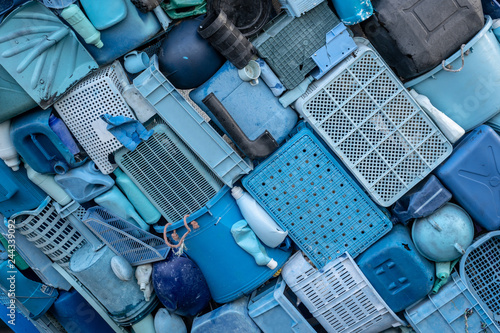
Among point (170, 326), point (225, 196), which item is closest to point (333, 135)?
point (225, 196)

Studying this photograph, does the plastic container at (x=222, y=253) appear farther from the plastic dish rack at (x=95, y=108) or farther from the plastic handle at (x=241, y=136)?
the plastic dish rack at (x=95, y=108)

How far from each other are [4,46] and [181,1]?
0.87 meters

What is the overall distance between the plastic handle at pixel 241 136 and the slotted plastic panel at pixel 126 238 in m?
0.73

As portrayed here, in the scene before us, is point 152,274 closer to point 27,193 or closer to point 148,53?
point 27,193

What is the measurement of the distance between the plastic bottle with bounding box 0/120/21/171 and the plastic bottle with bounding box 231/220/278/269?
1.22 meters

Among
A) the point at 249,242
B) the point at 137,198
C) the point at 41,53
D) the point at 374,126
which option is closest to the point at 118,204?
the point at 137,198

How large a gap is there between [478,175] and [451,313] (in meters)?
0.75

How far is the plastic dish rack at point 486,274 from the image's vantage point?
2.34m

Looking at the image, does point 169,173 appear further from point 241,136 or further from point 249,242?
point 249,242

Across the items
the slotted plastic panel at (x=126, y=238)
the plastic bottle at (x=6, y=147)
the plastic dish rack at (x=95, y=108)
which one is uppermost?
the plastic bottle at (x=6, y=147)

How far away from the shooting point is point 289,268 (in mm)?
2486

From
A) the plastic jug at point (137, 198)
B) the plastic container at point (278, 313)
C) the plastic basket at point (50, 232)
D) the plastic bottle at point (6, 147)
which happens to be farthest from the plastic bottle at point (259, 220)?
the plastic bottle at point (6, 147)

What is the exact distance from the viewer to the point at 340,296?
7.88 ft

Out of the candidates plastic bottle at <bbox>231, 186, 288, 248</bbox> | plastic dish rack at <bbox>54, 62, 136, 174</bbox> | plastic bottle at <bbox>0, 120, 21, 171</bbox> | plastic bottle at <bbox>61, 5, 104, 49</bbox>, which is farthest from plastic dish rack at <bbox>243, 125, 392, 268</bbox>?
plastic bottle at <bbox>0, 120, 21, 171</bbox>
